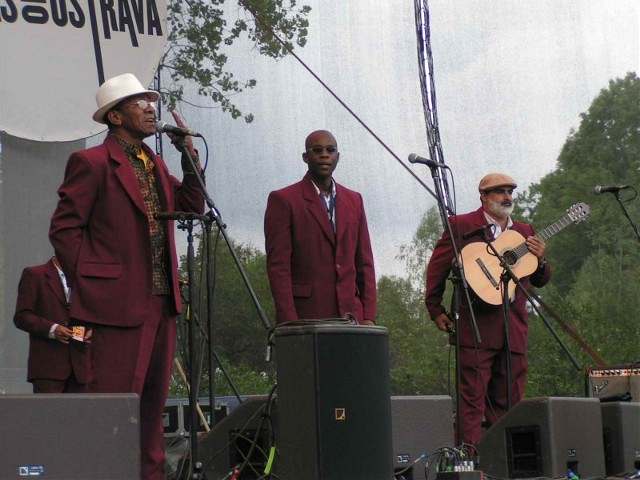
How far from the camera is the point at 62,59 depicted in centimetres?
A: 568

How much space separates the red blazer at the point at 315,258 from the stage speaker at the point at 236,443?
41 cm

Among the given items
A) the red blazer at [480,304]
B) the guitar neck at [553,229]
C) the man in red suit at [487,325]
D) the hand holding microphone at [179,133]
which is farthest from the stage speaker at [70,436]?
the guitar neck at [553,229]

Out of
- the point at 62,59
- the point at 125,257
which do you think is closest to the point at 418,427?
the point at 125,257

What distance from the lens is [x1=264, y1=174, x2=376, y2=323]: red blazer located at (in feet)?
16.4

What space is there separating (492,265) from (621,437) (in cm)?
108

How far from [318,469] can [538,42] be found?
4655 mm

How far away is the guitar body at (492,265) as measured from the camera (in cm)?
602

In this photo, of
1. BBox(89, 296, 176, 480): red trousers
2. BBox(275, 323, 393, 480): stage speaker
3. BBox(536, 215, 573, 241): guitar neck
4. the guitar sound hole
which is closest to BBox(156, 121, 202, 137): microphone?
BBox(89, 296, 176, 480): red trousers

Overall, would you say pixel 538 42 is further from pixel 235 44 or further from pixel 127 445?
pixel 127 445

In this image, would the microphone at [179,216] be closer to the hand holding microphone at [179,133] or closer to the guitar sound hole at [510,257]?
the hand holding microphone at [179,133]

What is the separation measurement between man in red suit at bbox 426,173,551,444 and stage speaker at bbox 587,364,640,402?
2.19 ft

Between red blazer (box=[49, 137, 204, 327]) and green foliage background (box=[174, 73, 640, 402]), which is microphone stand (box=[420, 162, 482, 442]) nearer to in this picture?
green foliage background (box=[174, 73, 640, 402])

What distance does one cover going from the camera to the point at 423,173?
743 cm

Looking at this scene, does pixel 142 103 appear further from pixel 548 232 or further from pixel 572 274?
pixel 572 274
